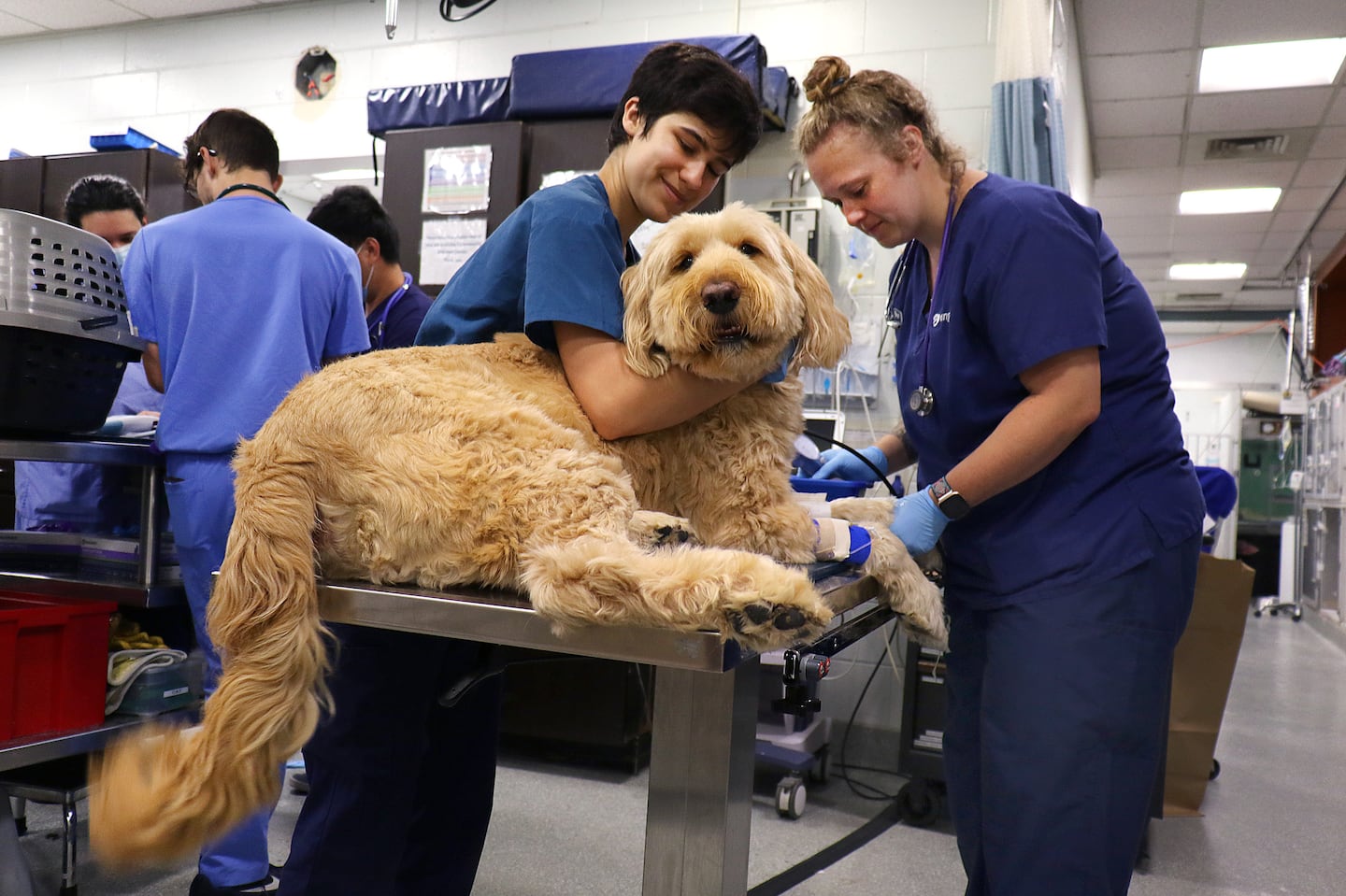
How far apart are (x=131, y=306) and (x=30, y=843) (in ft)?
5.15

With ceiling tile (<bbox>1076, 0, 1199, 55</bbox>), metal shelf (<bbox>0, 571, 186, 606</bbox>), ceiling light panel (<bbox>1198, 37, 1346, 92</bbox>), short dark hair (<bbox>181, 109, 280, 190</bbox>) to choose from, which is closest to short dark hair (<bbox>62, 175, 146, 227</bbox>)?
short dark hair (<bbox>181, 109, 280, 190</bbox>)

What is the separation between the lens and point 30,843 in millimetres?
2609

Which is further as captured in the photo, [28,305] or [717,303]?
[28,305]

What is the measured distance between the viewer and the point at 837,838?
2.92 metres

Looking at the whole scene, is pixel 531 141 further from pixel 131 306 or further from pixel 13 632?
pixel 13 632

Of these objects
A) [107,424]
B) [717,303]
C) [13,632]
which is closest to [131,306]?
[107,424]

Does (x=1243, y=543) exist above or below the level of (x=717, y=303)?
below

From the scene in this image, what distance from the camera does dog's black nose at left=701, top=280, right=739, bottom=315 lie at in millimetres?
1290

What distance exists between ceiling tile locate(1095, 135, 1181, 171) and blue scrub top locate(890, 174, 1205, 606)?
633 cm

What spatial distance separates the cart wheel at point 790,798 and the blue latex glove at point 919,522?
1879 millimetres

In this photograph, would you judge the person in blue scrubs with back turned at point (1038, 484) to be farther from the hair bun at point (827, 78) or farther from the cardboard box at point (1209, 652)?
the cardboard box at point (1209, 652)

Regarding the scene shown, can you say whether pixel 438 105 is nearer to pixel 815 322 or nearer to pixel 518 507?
pixel 815 322

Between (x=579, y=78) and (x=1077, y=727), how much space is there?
333cm

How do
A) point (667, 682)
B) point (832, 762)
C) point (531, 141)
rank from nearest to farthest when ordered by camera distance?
point (667, 682) < point (832, 762) < point (531, 141)
